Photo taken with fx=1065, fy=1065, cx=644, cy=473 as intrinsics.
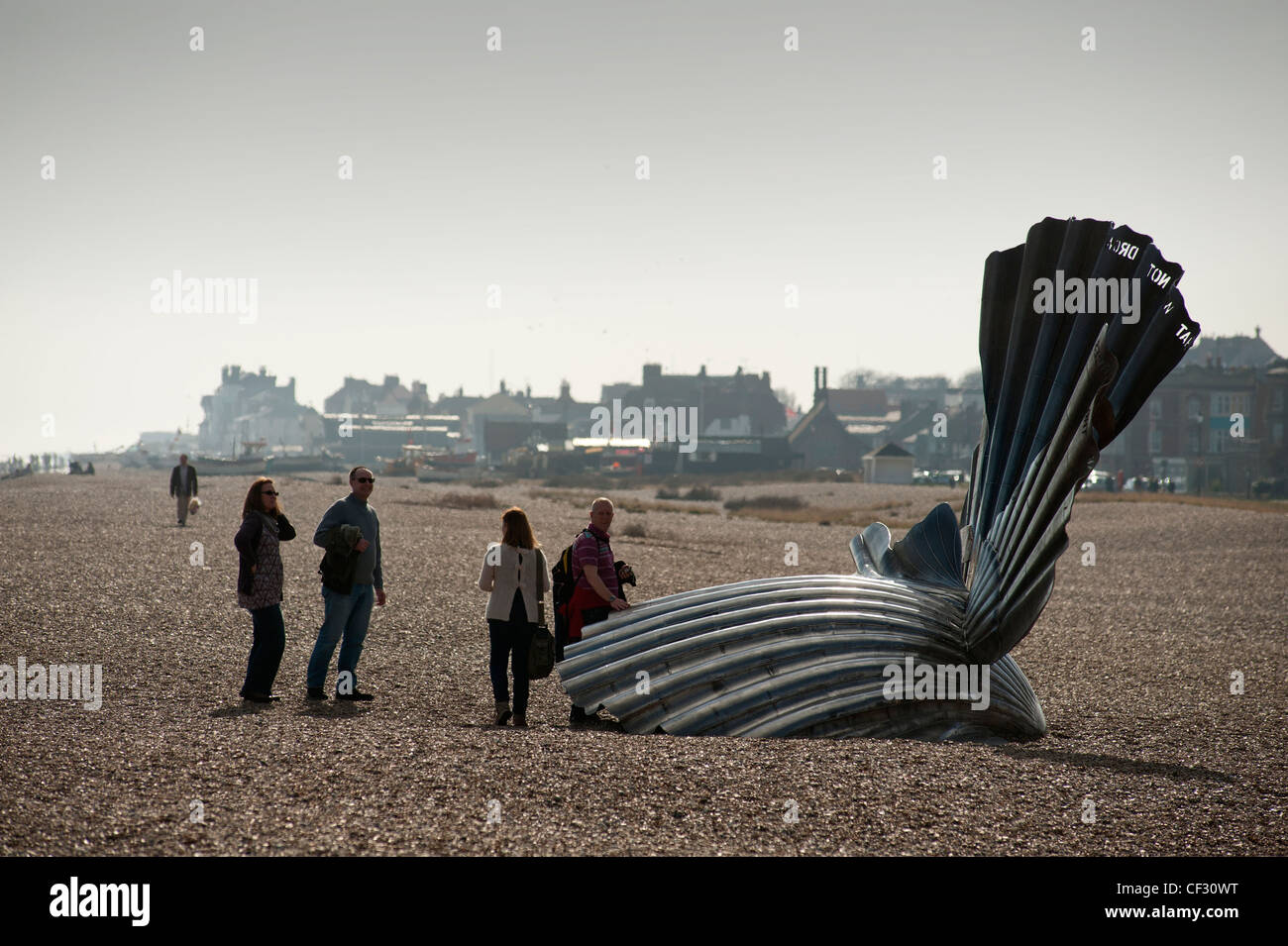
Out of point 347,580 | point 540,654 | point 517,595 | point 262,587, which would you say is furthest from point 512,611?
point 262,587

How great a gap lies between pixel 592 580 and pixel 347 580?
190cm

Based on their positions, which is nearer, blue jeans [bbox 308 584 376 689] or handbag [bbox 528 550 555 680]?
handbag [bbox 528 550 555 680]

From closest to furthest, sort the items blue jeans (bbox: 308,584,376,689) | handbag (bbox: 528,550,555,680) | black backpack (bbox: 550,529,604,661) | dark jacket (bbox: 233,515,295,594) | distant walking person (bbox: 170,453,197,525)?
handbag (bbox: 528,550,555,680), dark jacket (bbox: 233,515,295,594), blue jeans (bbox: 308,584,376,689), black backpack (bbox: 550,529,604,661), distant walking person (bbox: 170,453,197,525)

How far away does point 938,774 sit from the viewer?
6.13 meters

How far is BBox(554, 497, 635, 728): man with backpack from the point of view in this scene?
812 centimetres

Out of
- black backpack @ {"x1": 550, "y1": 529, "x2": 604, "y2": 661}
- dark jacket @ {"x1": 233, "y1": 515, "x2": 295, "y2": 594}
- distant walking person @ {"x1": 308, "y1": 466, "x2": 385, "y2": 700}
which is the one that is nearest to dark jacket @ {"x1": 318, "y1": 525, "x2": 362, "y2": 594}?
distant walking person @ {"x1": 308, "y1": 466, "x2": 385, "y2": 700}

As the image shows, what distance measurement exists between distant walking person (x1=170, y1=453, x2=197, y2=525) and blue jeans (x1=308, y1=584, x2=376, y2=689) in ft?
55.5

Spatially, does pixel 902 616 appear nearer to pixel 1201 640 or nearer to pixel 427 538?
pixel 1201 640

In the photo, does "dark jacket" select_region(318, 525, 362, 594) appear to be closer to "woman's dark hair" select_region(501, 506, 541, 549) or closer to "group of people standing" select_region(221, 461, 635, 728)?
"group of people standing" select_region(221, 461, 635, 728)

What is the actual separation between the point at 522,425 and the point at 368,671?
102997mm

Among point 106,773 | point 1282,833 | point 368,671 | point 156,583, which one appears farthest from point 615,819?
point 156,583

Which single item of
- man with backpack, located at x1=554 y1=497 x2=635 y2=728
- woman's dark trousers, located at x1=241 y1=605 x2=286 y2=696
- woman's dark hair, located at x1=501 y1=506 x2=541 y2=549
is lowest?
woman's dark trousers, located at x1=241 y1=605 x2=286 y2=696

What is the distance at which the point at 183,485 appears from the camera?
24.3m

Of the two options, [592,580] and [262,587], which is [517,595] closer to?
[592,580]
